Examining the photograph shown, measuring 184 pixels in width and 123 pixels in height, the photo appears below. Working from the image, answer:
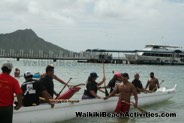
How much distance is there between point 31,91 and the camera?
10078 millimetres

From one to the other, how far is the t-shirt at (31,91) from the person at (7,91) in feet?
6.90

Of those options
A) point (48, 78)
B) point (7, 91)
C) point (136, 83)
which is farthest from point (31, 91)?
point (136, 83)

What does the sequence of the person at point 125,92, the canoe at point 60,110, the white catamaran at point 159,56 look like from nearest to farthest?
the canoe at point 60,110, the person at point 125,92, the white catamaran at point 159,56

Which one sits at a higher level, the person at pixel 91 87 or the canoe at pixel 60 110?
the person at pixel 91 87

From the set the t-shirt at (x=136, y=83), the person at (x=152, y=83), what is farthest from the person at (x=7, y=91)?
the person at (x=152, y=83)

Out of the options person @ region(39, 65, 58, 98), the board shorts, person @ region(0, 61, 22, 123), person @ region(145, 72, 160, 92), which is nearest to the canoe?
person @ region(39, 65, 58, 98)

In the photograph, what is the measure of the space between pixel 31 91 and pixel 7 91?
8.26ft

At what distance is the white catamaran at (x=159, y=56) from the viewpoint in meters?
105

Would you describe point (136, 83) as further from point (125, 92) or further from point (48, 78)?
point (48, 78)

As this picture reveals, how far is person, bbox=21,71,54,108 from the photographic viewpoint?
9.78 meters

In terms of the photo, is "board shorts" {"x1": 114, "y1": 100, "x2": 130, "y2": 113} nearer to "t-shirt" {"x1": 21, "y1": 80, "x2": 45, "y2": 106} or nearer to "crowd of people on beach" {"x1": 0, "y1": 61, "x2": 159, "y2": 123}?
"crowd of people on beach" {"x1": 0, "y1": 61, "x2": 159, "y2": 123}

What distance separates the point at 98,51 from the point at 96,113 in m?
110

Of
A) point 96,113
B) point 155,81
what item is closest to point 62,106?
point 96,113

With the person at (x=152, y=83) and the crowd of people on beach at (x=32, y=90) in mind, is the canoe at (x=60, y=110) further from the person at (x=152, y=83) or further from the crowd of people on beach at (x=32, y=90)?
the person at (x=152, y=83)
